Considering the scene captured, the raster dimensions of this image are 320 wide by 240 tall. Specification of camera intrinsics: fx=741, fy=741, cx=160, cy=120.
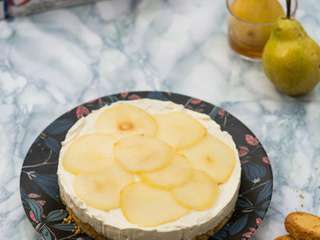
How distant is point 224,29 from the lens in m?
2.18

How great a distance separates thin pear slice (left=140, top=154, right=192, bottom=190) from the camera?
1.51m

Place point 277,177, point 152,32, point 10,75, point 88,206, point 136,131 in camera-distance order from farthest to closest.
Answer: point 152,32
point 10,75
point 277,177
point 136,131
point 88,206

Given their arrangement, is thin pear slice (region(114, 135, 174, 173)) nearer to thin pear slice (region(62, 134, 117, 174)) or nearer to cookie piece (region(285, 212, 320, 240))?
thin pear slice (region(62, 134, 117, 174))

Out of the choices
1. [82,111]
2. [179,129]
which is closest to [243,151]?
[179,129]

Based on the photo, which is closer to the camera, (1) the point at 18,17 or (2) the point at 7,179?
(2) the point at 7,179

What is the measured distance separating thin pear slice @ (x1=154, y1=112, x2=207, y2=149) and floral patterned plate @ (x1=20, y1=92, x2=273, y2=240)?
0.38 ft

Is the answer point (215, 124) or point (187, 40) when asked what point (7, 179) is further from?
point (187, 40)

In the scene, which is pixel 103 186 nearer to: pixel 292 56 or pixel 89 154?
pixel 89 154

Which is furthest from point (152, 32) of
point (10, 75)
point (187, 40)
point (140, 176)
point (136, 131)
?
point (140, 176)

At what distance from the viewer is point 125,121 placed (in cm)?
167

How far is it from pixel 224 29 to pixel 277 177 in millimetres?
590

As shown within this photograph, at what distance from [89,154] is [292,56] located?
0.59 meters

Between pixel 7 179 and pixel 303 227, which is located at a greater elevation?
pixel 303 227

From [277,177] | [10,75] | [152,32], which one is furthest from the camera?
[152,32]
